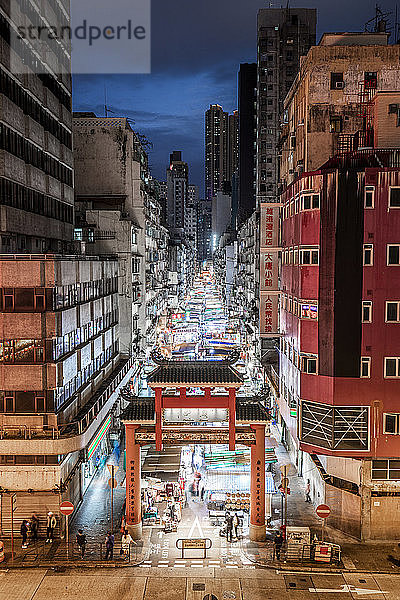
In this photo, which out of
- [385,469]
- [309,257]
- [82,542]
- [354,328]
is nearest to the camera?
[82,542]

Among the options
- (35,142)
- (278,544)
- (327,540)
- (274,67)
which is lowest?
(327,540)

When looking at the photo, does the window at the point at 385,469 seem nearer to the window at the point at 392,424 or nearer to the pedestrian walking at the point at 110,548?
the window at the point at 392,424

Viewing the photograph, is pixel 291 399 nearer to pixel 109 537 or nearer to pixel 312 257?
pixel 312 257

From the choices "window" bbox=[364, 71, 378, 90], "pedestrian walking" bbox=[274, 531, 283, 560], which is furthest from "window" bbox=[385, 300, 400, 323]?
"window" bbox=[364, 71, 378, 90]

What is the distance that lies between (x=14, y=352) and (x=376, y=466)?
2037 cm

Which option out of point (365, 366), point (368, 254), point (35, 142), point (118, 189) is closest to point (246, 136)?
point (118, 189)

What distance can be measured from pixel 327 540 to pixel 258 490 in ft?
14.8

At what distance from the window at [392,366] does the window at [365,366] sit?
0.88m

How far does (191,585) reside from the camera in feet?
87.3

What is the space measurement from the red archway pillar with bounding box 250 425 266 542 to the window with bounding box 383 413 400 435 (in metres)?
6.50

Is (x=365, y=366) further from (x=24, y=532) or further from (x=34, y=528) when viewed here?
(x=24, y=532)

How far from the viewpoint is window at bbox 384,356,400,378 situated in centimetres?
3048

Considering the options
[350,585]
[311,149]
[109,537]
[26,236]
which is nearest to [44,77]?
[26,236]

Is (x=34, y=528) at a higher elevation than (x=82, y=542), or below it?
higher
